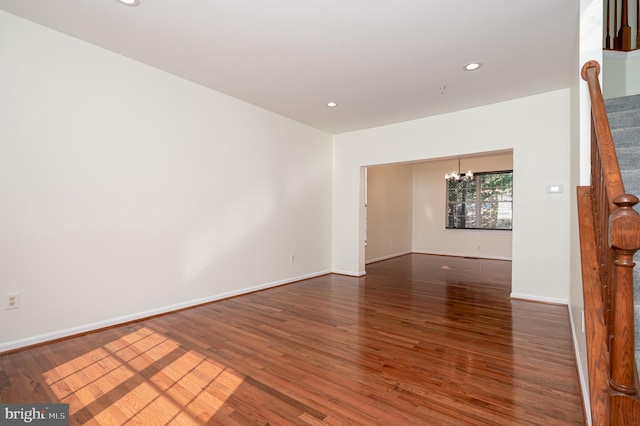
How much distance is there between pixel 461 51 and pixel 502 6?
64 cm

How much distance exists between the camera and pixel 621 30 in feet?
10.4

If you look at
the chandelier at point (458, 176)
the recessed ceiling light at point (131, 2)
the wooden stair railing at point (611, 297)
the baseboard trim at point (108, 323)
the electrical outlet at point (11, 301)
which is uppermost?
the recessed ceiling light at point (131, 2)

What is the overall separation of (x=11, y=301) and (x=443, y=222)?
8.30 m

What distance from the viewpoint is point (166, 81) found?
3.52m

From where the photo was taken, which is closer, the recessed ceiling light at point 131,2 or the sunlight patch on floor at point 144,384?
the sunlight patch on floor at point 144,384

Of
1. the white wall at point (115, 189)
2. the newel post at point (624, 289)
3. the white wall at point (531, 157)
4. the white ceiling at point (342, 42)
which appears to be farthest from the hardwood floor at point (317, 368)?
the white ceiling at point (342, 42)

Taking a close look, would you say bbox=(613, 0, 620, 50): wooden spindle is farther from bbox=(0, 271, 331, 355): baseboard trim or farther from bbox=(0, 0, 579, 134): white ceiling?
bbox=(0, 271, 331, 355): baseboard trim

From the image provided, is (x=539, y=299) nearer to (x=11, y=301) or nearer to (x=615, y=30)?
(x=615, y=30)

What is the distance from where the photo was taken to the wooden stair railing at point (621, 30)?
3051mm

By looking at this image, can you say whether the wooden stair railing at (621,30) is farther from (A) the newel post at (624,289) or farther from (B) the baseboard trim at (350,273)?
(B) the baseboard trim at (350,273)

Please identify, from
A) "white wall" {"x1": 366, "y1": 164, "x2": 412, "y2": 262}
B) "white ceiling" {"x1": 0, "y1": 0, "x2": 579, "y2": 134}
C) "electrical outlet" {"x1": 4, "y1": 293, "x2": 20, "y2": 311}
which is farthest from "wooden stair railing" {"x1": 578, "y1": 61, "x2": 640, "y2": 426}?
"white wall" {"x1": 366, "y1": 164, "x2": 412, "y2": 262}

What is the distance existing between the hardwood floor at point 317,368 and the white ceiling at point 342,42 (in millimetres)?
2643

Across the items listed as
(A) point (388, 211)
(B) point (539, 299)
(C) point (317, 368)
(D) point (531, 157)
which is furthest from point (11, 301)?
(A) point (388, 211)

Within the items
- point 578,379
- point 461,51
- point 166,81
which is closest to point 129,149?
point 166,81
